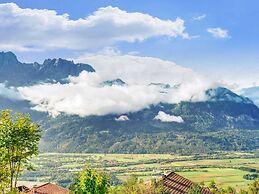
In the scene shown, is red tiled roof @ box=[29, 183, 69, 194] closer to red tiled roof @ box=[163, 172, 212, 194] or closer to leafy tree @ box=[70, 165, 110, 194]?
red tiled roof @ box=[163, 172, 212, 194]

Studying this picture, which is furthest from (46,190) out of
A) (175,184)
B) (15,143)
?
(15,143)

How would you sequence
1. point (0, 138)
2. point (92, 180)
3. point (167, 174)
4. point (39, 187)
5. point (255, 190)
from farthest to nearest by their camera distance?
point (255, 190)
point (39, 187)
point (167, 174)
point (92, 180)
point (0, 138)

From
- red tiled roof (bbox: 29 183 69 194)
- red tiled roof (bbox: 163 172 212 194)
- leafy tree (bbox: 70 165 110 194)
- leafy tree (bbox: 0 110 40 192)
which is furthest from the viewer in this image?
red tiled roof (bbox: 29 183 69 194)

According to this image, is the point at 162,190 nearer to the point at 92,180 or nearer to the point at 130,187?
the point at 130,187

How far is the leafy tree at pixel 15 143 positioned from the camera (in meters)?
35.6

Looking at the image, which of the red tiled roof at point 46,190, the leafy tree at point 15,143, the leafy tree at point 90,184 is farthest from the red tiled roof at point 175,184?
the leafy tree at point 15,143

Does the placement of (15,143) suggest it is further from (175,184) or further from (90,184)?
(175,184)

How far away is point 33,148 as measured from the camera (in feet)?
122

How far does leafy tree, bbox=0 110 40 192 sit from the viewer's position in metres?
35.6

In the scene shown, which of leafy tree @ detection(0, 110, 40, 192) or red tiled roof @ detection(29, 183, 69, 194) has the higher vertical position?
leafy tree @ detection(0, 110, 40, 192)

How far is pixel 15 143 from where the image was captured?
35844mm

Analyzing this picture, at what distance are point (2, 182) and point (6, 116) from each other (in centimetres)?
536

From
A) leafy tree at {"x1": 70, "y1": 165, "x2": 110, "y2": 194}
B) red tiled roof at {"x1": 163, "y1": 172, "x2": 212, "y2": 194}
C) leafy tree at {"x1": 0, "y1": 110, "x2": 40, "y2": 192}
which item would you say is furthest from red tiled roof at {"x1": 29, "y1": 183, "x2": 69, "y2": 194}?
leafy tree at {"x1": 0, "y1": 110, "x2": 40, "y2": 192}

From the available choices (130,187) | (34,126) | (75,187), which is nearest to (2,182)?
(34,126)
